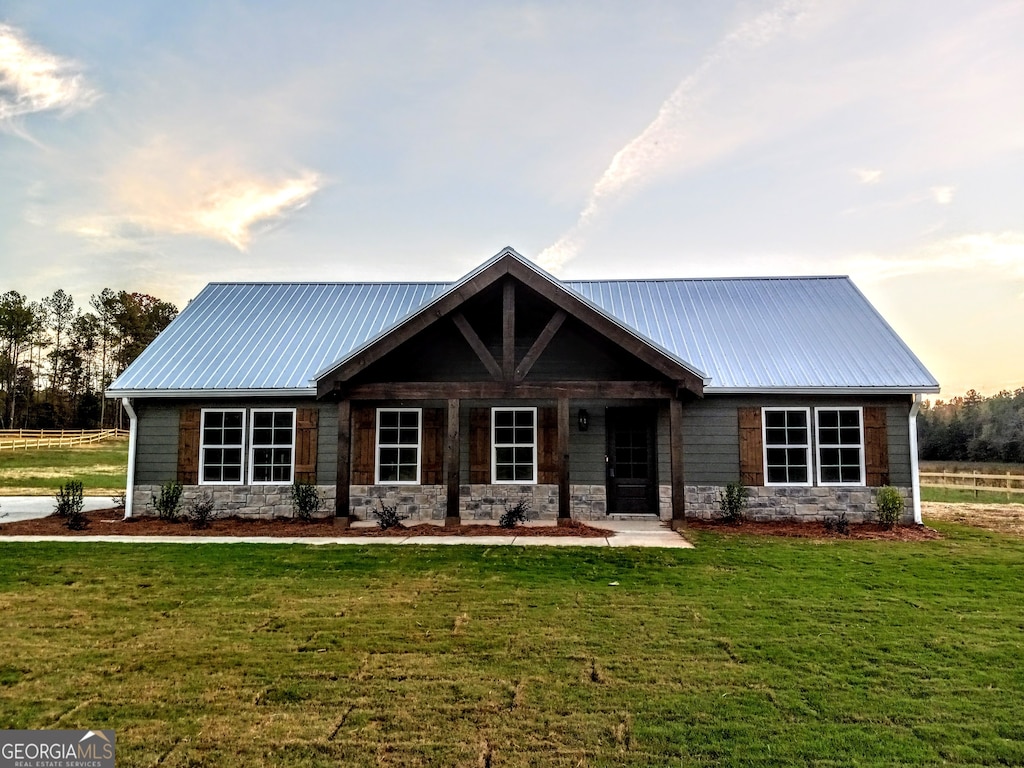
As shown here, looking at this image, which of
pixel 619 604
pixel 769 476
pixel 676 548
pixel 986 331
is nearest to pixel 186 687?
pixel 619 604

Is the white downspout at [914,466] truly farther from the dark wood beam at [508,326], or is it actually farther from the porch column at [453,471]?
the porch column at [453,471]

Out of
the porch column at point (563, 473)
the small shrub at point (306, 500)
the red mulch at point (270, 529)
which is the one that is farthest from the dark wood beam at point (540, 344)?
the small shrub at point (306, 500)

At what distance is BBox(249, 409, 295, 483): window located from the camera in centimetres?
1273

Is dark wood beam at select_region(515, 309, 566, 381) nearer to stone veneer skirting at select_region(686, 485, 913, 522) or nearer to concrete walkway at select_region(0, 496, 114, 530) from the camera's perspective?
stone veneer skirting at select_region(686, 485, 913, 522)

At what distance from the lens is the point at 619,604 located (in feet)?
20.9

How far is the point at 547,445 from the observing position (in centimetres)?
1261

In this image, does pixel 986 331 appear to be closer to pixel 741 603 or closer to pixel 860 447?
pixel 860 447

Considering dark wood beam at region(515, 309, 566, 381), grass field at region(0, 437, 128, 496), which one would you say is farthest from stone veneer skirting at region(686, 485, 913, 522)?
grass field at region(0, 437, 128, 496)

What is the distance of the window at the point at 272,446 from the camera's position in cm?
1273

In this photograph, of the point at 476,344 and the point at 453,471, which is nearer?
the point at 476,344

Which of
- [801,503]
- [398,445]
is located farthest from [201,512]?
[801,503]

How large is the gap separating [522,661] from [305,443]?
9.11 metres

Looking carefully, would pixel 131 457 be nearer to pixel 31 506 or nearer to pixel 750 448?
pixel 31 506

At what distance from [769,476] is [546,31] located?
10.7 metres
